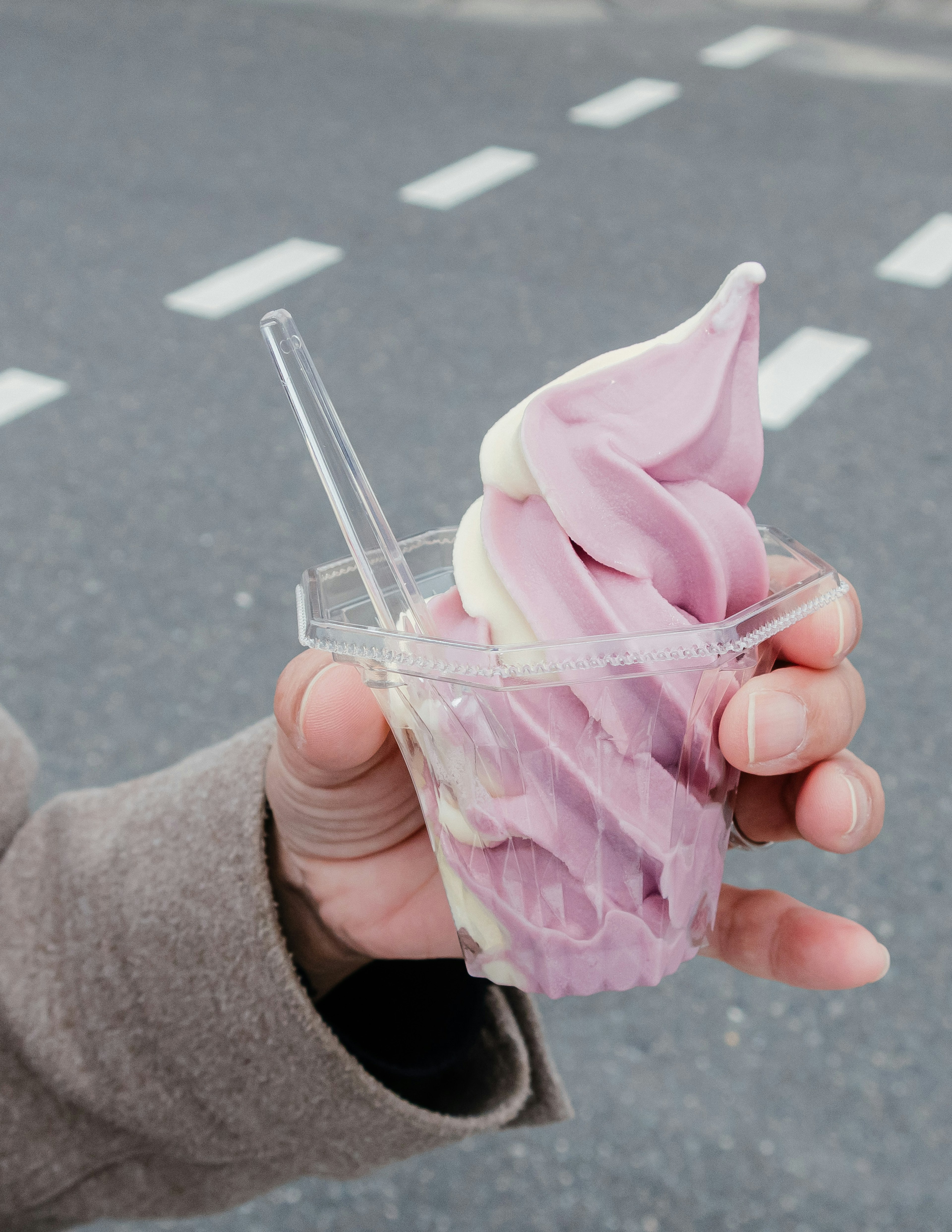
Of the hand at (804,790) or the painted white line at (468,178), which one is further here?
the painted white line at (468,178)

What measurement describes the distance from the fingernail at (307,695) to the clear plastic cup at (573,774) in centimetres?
4

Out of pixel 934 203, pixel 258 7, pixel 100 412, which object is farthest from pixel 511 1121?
pixel 258 7

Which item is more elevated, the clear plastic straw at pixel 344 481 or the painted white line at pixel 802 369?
the clear plastic straw at pixel 344 481

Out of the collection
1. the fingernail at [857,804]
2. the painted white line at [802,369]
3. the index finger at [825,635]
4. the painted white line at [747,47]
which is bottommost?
the painted white line at [747,47]

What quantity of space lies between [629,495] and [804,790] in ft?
0.74

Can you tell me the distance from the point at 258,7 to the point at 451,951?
18.9 feet

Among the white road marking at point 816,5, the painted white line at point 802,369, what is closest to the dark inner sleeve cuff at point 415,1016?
the painted white line at point 802,369

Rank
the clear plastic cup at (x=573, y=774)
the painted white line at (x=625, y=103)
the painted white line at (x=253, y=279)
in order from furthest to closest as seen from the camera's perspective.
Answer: the painted white line at (x=625, y=103) < the painted white line at (x=253, y=279) < the clear plastic cup at (x=573, y=774)

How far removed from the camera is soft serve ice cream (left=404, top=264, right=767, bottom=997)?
0.69 m

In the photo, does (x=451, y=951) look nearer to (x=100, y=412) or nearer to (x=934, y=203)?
(x=100, y=412)

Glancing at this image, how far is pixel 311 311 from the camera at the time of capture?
3.03 metres

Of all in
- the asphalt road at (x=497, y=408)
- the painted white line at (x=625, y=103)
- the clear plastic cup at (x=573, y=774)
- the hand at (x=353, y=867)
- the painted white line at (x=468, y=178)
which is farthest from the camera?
the painted white line at (x=625, y=103)

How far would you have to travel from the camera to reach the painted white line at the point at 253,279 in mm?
3082

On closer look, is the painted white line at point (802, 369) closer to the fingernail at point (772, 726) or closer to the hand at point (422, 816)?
the hand at point (422, 816)
